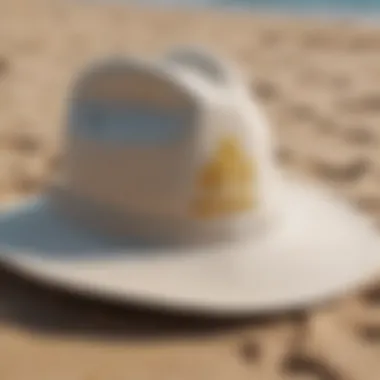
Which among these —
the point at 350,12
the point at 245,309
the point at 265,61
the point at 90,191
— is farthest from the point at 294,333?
the point at 350,12

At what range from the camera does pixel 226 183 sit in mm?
1417

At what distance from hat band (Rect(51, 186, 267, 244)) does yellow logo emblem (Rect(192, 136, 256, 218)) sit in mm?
16

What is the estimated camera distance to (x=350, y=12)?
5.29 m

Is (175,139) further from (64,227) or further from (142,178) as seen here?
(64,227)

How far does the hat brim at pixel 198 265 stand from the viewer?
131 cm

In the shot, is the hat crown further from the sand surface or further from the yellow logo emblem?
the sand surface

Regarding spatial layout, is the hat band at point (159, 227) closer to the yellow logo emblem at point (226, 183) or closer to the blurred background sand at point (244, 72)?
the yellow logo emblem at point (226, 183)

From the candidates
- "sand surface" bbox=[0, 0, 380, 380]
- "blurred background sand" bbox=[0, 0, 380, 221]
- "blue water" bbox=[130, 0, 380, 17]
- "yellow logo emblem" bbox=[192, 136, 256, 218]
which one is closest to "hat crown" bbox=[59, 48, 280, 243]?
"yellow logo emblem" bbox=[192, 136, 256, 218]

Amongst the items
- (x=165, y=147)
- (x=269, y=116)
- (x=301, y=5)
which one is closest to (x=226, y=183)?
(x=165, y=147)

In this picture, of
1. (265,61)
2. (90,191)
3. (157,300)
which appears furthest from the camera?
(265,61)

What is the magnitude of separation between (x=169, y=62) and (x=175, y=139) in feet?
0.47

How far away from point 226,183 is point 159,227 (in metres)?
0.11

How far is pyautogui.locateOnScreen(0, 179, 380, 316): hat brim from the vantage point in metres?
1.31

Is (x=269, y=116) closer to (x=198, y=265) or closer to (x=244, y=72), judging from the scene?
(x=244, y=72)
